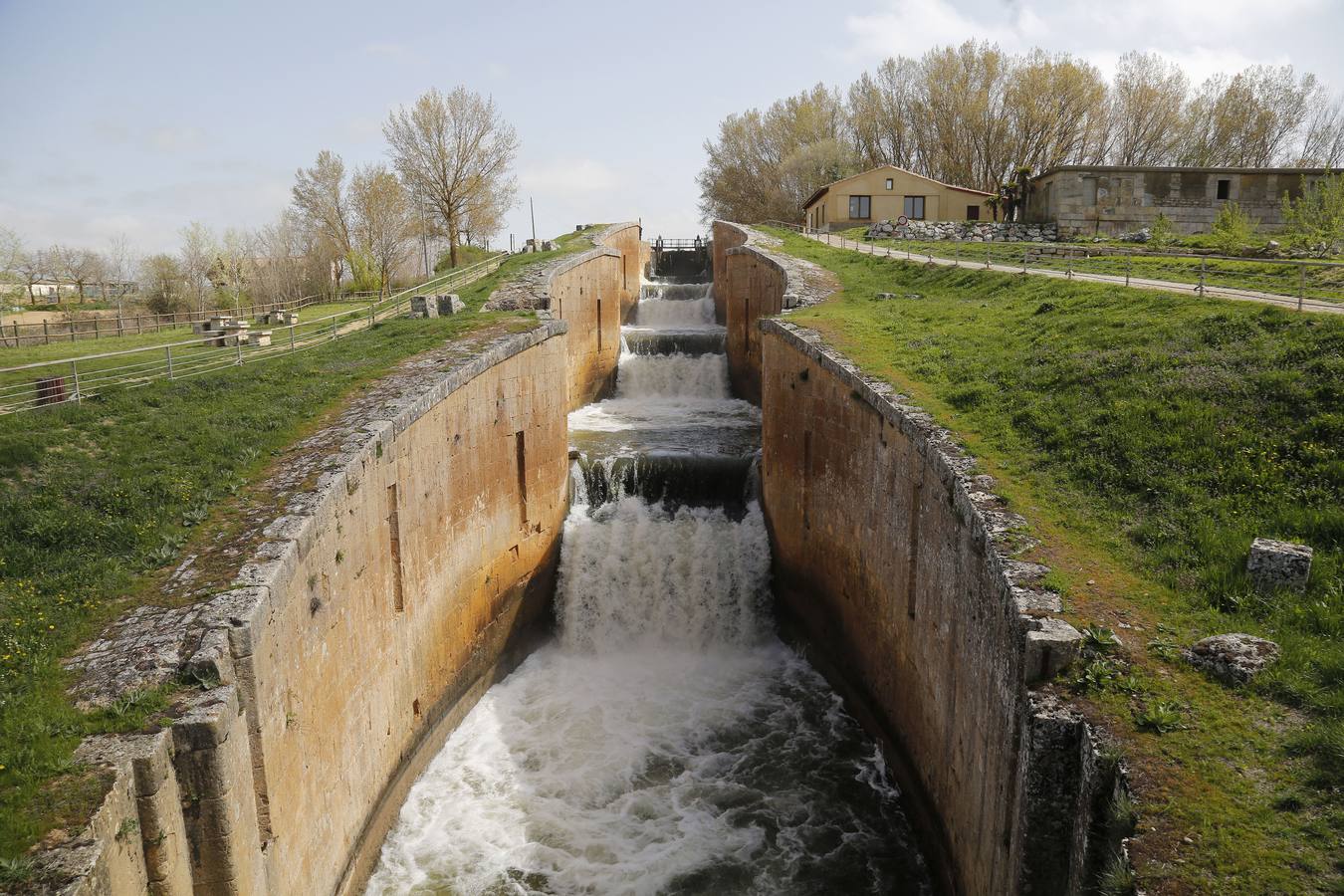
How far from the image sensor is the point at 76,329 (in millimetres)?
30328

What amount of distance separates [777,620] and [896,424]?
544 cm

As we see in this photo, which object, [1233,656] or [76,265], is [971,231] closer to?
[1233,656]

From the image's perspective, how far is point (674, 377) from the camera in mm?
25344

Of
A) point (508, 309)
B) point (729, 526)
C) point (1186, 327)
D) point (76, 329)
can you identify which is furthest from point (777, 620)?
point (76, 329)

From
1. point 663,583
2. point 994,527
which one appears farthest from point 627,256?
point 994,527

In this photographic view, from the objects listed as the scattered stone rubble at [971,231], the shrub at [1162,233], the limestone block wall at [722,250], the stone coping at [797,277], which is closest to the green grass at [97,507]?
the stone coping at [797,277]

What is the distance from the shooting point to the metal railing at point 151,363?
13719mm

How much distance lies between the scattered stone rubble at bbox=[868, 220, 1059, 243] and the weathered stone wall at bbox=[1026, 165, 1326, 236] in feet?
2.55

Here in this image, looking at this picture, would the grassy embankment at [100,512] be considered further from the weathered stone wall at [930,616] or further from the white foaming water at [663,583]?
the weathered stone wall at [930,616]

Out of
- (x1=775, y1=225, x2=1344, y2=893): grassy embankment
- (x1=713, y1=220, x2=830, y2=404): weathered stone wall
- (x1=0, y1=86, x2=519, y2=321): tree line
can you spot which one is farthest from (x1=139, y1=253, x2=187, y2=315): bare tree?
(x1=775, y1=225, x2=1344, y2=893): grassy embankment

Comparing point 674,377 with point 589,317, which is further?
point 674,377

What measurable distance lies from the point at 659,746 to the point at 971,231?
1104 inches

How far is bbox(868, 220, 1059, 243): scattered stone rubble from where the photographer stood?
106 ft

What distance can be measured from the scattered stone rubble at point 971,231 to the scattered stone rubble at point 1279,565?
87.6ft
